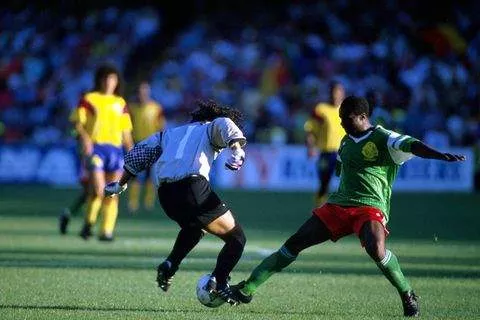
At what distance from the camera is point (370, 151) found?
387 inches

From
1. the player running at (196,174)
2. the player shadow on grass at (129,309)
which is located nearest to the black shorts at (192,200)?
the player running at (196,174)

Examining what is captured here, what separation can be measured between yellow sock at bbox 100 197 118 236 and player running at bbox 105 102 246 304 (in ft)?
20.2

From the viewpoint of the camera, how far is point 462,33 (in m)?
31.8

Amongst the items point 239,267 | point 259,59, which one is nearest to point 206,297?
point 239,267

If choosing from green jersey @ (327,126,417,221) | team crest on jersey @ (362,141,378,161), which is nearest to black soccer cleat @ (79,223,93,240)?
green jersey @ (327,126,417,221)

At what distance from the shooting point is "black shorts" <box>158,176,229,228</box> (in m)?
9.71

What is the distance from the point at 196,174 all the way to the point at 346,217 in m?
1.27

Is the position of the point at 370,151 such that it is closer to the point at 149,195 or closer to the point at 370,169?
the point at 370,169

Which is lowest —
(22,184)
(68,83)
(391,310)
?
(22,184)

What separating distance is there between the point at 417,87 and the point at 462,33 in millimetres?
2534

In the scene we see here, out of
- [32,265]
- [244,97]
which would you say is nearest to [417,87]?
[244,97]

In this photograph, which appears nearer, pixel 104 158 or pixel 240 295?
pixel 240 295

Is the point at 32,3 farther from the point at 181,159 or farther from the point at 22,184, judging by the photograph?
the point at 181,159

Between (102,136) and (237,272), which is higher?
(102,136)
